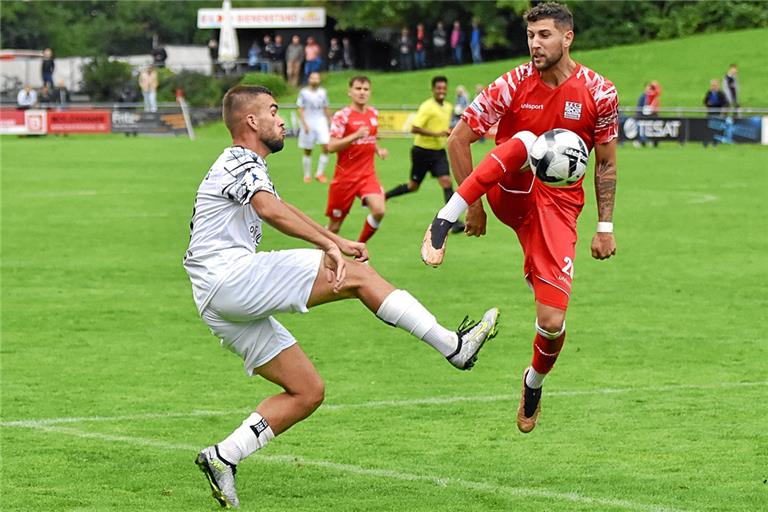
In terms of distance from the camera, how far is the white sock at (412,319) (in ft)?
23.0

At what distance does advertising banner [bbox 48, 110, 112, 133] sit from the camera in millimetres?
48156

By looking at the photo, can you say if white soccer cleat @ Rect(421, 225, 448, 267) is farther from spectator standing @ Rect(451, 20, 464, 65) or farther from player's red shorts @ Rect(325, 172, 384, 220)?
spectator standing @ Rect(451, 20, 464, 65)

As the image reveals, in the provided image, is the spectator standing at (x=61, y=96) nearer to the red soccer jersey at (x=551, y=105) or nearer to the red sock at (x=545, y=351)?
the red soccer jersey at (x=551, y=105)

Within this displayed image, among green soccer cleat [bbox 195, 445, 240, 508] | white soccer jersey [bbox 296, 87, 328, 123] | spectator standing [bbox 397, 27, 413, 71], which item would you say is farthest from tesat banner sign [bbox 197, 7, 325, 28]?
green soccer cleat [bbox 195, 445, 240, 508]

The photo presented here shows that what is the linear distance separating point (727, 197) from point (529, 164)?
18.0 metres

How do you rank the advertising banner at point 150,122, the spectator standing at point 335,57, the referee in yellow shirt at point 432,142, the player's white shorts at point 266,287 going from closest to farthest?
the player's white shorts at point 266,287
the referee in yellow shirt at point 432,142
the advertising banner at point 150,122
the spectator standing at point 335,57

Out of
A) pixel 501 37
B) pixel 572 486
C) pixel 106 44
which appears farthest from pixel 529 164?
pixel 106 44

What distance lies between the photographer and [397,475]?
7.93m

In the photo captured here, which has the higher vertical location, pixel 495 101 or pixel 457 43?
pixel 495 101

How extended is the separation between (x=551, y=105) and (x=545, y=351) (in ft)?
5.01

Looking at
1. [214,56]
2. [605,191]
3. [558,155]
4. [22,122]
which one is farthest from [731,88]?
[558,155]

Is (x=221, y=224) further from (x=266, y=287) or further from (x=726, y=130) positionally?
(x=726, y=130)

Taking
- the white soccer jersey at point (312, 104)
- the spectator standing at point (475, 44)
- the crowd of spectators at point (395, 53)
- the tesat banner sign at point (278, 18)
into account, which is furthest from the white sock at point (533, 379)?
the tesat banner sign at point (278, 18)

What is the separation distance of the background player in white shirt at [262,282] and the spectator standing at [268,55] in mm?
57982
